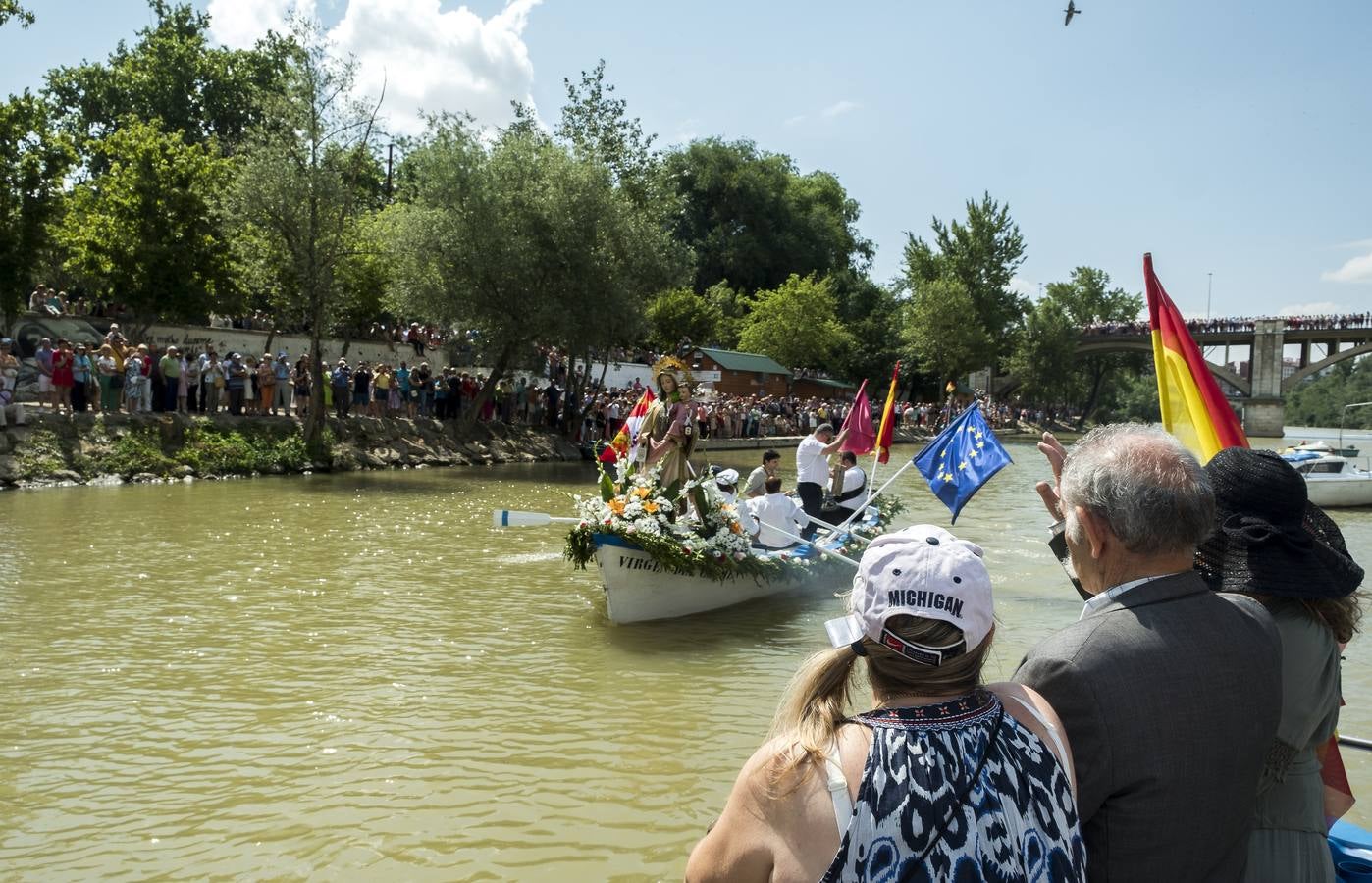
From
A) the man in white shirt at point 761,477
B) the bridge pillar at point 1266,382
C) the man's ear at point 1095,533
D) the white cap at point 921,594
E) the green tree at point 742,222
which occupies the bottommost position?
the man in white shirt at point 761,477

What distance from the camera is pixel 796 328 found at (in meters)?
60.8

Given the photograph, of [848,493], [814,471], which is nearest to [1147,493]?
[814,471]

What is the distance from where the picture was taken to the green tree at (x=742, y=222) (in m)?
71.8

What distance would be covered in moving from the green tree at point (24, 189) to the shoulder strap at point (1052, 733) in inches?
1087

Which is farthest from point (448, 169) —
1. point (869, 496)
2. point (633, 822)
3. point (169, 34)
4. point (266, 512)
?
point (169, 34)

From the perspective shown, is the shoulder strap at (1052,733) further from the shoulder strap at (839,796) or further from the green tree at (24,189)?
the green tree at (24,189)

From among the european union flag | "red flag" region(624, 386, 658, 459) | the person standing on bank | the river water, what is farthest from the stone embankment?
the european union flag

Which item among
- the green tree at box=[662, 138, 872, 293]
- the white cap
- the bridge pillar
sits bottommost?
the white cap

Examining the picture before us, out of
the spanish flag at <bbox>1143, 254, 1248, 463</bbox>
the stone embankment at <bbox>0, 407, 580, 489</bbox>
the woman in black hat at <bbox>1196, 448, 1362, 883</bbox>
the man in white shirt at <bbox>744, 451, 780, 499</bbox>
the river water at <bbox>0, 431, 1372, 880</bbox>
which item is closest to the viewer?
the woman in black hat at <bbox>1196, 448, 1362, 883</bbox>

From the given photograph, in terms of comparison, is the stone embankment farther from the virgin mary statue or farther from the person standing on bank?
the person standing on bank

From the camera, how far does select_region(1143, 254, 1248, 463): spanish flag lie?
4.54 meters

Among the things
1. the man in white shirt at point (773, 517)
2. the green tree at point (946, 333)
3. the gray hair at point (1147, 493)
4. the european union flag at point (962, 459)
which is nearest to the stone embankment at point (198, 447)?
the man in white shirt at point (773, 517)

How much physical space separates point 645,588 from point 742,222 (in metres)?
63.8

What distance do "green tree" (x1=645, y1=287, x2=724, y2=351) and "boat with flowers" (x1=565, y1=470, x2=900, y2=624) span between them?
41.9m
